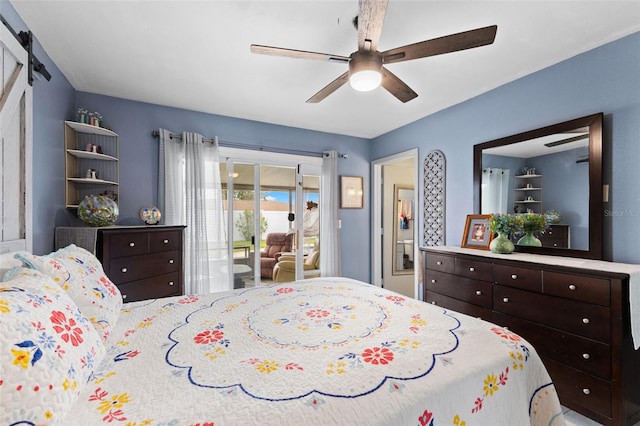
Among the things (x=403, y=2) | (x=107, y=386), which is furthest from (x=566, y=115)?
(x=107, y=386)

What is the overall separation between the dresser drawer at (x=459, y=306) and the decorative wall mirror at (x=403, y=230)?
1848mm

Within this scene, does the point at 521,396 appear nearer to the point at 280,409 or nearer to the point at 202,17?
the point at 280,409

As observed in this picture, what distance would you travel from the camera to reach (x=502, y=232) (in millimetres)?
2545

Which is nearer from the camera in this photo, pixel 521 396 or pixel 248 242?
pixel 521 396

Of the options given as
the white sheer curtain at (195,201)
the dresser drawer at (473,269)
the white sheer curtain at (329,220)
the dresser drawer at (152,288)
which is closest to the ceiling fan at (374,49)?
the dresser drawer at (473,269)

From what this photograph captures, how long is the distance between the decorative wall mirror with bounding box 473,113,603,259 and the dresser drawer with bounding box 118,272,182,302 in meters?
3.22

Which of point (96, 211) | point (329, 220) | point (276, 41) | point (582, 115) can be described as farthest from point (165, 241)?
point (582, 115)

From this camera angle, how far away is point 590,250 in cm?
212

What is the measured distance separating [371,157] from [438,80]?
2009 mm

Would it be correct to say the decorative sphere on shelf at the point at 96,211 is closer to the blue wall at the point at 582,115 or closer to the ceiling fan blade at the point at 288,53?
the ceiling fan blade at the point at 288,53

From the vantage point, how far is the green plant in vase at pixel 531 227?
96.6 inches

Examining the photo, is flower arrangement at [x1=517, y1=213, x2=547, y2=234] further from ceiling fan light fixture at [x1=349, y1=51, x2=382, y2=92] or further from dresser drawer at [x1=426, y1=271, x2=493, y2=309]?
ceiling fan light fixture at [x1=349, y1=51, x2=382, y2=92]

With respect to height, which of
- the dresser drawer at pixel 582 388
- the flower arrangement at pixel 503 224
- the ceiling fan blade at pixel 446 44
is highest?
the ceiling fan blade at pixel 446 44

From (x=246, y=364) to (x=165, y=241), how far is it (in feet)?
7.25
